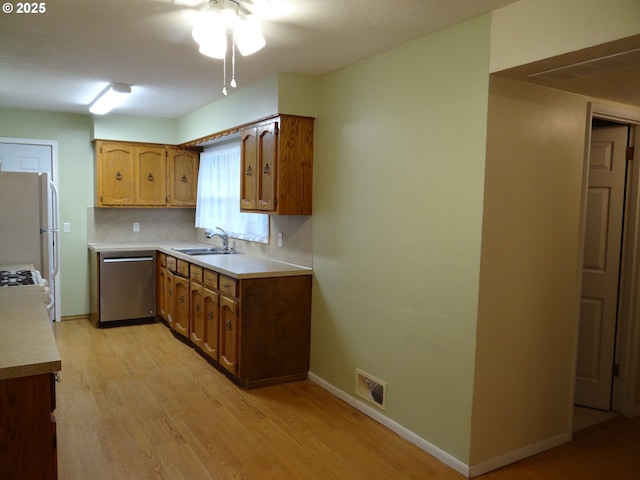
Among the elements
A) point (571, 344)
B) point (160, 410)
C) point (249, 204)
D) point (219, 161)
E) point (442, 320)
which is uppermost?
point (219, 161)

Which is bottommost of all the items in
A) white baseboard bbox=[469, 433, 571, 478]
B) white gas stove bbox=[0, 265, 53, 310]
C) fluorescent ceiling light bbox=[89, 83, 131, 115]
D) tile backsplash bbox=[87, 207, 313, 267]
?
white baseboard bbox=[469, 433, 571, 478]

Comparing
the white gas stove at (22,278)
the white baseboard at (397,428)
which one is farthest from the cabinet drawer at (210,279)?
the white gas stove at (22,278)

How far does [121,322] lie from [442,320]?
3966 mm

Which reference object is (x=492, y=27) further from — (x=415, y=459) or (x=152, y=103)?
(x=152, y=103)

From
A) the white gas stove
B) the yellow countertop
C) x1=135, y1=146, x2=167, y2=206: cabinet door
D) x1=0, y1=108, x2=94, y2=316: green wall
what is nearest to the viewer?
the yellow countertop

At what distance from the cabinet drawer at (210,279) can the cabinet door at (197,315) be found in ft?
0.49

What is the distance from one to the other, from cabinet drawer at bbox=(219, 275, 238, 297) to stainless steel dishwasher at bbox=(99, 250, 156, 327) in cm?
191

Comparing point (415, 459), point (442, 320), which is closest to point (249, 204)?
point (442, 320)

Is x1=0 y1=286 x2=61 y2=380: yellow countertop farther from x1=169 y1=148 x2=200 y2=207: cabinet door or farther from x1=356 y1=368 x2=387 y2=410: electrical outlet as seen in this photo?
x1=169 y1=148 x2=200 y2=207: cabinet door

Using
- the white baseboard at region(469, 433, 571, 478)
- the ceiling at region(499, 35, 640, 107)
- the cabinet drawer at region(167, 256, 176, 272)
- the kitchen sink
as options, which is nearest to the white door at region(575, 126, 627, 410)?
the ceiling at region(499, 35, 640, 107)

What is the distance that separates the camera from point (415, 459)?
269 cm

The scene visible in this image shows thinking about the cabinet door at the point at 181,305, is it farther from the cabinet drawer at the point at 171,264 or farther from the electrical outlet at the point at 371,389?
the electrical outlet at the point at 371,389

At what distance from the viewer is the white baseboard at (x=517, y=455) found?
8.33 feet

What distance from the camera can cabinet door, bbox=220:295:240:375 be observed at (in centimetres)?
365
